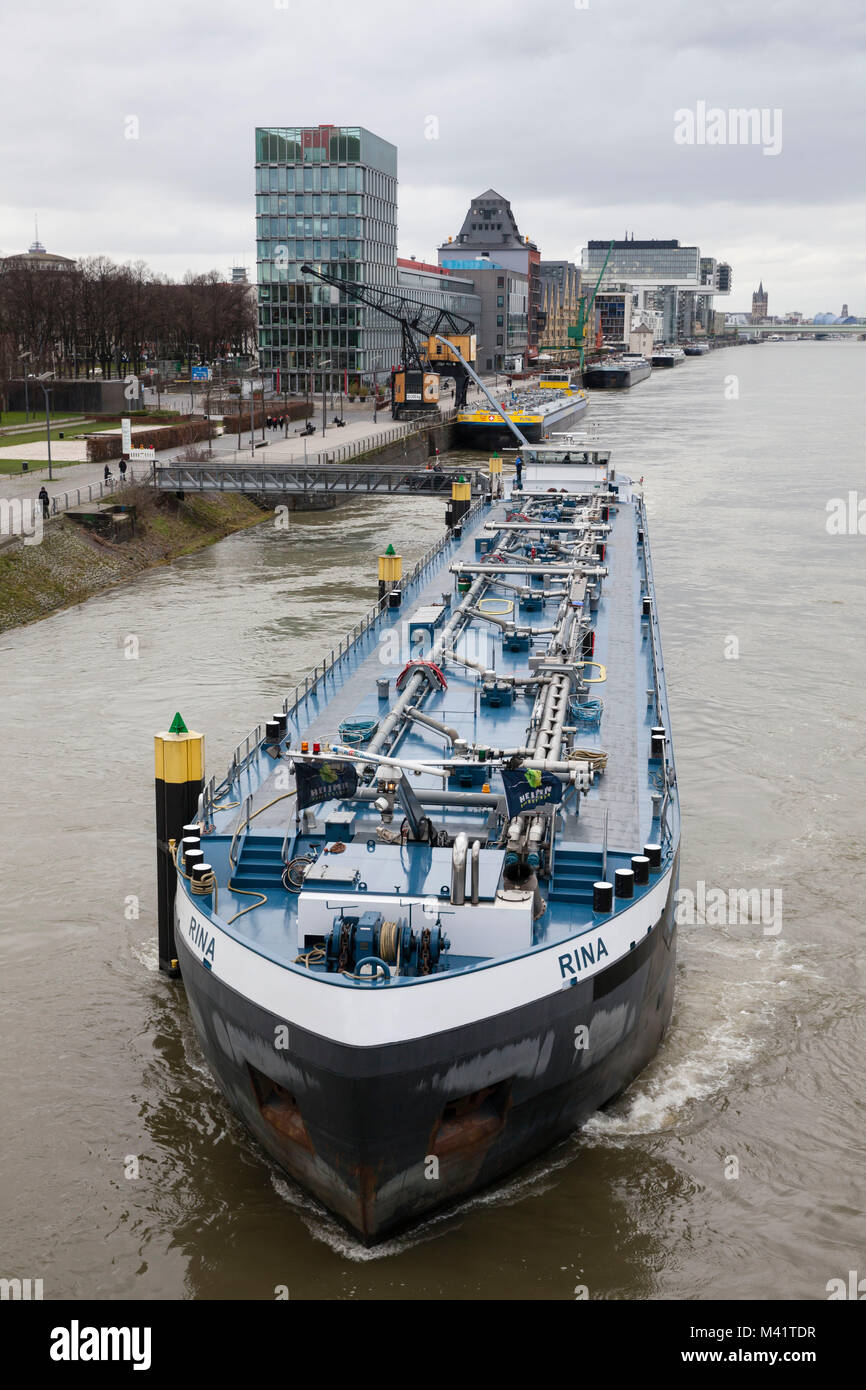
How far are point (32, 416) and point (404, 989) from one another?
87651mm

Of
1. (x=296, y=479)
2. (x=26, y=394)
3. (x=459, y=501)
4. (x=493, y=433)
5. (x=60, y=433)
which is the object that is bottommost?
(x=459, y=501)

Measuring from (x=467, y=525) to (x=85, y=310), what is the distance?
73.1 metres

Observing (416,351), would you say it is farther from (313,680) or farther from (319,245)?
(313,680)

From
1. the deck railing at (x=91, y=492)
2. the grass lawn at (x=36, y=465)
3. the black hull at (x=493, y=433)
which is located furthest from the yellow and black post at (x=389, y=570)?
the black hull at (x=493, y=433)

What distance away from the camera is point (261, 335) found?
119688 mm

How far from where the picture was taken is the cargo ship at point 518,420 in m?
99.4

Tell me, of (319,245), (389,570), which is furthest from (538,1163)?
(319,245)

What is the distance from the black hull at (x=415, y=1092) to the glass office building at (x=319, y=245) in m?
98.9

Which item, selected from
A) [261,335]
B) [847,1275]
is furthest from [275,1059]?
[261,335]

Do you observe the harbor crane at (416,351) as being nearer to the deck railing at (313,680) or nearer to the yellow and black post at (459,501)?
the yellow and black post at (459,501)

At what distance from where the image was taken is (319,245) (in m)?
115

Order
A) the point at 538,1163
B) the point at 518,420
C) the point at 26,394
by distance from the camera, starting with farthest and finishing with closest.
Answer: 1. the point at 518,420
2. the point at 26,394
3. the point at 538,1163
